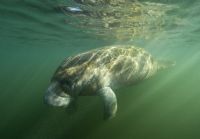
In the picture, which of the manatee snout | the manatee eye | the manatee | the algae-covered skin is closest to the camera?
the manatee snout

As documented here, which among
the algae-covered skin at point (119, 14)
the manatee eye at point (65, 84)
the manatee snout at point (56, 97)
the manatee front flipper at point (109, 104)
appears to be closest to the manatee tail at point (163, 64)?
the algae-covered skin at point (119, 14)

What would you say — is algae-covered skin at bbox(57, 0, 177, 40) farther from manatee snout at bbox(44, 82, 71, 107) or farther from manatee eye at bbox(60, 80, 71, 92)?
manatee snout at bbox(44, 82, 71, 107)

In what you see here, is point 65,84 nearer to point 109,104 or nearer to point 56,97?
point 56,97

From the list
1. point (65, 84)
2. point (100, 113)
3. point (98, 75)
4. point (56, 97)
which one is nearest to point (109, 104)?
point (98, 75)

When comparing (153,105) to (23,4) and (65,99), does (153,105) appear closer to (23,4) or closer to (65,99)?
(65,99)

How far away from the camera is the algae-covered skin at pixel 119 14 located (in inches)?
472

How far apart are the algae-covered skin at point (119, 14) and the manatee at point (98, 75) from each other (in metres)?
3.51

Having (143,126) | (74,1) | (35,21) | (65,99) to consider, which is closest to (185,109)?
(143,126)

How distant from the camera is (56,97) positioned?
681 centimetres

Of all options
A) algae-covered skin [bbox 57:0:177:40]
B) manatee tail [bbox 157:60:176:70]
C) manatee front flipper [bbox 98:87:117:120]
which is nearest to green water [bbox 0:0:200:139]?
algae-covered skin [bbox 57:0:177:40]

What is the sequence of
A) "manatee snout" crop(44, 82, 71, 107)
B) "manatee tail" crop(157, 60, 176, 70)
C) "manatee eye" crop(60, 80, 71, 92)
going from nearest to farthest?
"manatee snout" crop(44, 82, 71, 107), "manatee eye" crop(60, 80, 71, 92), "manatee tail" crop(157, 60, 176, 70)

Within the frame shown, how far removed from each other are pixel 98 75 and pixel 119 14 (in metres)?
7.55

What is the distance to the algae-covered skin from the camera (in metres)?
12.0

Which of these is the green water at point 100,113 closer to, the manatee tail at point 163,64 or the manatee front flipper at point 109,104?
the manatee front flipper at point 109,104
